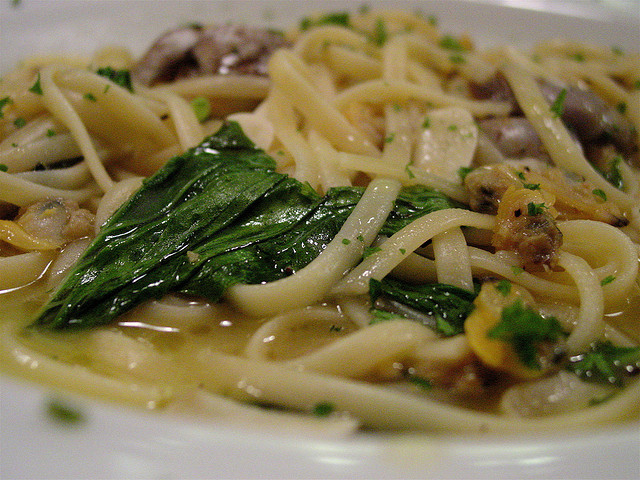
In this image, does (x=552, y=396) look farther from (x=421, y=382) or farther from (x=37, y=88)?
(x=37, y=88)

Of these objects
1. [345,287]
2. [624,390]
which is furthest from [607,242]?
[345,287]

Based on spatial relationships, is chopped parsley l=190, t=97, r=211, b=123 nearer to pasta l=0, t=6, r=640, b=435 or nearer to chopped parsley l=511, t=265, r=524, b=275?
pasta l=0, t=6, r=640, b=435

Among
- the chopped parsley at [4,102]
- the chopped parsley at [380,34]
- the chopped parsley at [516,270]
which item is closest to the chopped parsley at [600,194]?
the chopped parsley at [516,270]

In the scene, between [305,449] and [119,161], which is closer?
[305,449]

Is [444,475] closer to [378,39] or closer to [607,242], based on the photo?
[607,242]

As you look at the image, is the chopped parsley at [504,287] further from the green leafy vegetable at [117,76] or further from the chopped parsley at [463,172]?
the green leafy vegetable at [117,76]

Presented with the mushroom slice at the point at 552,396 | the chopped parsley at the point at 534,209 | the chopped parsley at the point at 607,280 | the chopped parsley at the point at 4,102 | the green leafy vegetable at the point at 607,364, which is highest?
the chopped parsley at the point at 534,209

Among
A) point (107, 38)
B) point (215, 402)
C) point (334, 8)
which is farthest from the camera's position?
point (334, 8)
